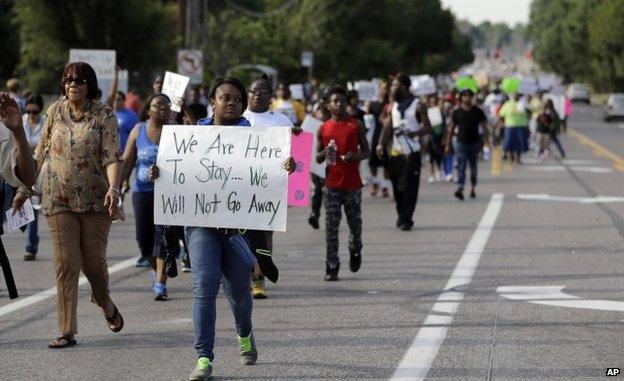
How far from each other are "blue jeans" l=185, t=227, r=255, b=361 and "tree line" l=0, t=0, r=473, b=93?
29310mm

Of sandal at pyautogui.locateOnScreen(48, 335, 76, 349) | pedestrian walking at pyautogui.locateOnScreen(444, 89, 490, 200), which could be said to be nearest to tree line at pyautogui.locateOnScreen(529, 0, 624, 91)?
pedestrian walking at pyautogui.locateOnScreen(444, 89, 490, 200)

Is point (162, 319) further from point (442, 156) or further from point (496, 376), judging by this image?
point (442, 156)

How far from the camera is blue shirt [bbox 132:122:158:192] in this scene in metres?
11.5

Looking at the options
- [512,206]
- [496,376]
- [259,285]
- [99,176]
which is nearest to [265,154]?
[99,176]

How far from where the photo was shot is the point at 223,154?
8.39 meters

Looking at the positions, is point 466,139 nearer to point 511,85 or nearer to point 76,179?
point 76,179

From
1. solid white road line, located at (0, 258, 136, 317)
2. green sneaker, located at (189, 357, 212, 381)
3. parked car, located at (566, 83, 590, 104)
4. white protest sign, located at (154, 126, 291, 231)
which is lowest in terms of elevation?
parked car, located at (566, 83, 590, 104)

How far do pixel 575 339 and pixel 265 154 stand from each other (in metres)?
2.46

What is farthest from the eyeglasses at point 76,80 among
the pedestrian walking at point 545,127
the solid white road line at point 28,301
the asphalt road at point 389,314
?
the pedestrian walking at point 545,127

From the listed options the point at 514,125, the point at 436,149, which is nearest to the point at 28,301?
the point at 436,149

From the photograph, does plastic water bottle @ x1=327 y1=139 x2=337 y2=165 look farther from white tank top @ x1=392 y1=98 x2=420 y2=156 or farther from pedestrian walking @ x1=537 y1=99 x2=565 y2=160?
pedestrian walking @ x1=537 y1=99 x2=565 y2=160

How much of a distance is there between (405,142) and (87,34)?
3228cm

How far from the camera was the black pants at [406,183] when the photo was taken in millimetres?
16953

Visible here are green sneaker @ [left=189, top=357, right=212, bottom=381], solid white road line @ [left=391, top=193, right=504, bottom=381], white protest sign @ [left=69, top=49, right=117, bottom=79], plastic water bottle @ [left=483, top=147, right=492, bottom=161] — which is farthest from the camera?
plastic water bottle @ [left=483, top=147, right=492, bottom=161]
